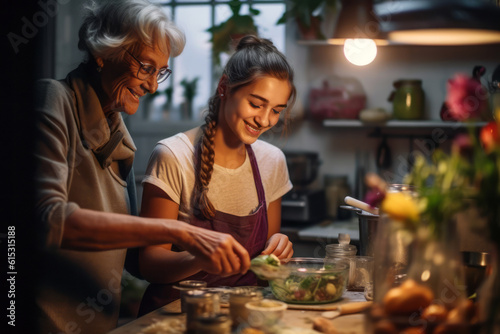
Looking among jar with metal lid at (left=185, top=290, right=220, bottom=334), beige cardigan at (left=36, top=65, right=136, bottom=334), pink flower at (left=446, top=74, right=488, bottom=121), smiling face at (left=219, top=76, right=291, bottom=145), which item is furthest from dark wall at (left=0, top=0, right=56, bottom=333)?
pink flower at (left=446, top=74, right=488, bottom=121)

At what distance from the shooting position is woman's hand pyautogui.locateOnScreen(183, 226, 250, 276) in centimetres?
143

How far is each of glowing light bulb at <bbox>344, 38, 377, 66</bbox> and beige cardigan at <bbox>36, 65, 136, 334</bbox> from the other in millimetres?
1226

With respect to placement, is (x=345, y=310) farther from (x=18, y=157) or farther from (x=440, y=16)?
(x=18, y=157)

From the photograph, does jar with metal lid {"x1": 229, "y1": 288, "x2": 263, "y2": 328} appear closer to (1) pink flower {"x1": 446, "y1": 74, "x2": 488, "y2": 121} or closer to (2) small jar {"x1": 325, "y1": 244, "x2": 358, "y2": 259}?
(2) small jar {"x1": 325, "y1": 244, "x2": 358, "y2": 259}

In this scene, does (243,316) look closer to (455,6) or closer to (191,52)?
(455,6)

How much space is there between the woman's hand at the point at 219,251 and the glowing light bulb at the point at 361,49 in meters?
1.44

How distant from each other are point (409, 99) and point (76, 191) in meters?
2.53

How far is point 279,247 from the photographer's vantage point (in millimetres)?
1929

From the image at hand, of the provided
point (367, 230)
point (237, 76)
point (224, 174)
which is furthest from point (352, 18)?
point (367, 230)

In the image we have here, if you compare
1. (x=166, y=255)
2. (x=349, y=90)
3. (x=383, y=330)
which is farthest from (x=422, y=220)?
(x=349, y=90)

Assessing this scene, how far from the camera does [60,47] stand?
4145mm

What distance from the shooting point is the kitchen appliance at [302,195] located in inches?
139

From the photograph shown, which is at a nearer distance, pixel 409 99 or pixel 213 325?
pixel 213 325

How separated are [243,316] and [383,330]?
400 millimetres
